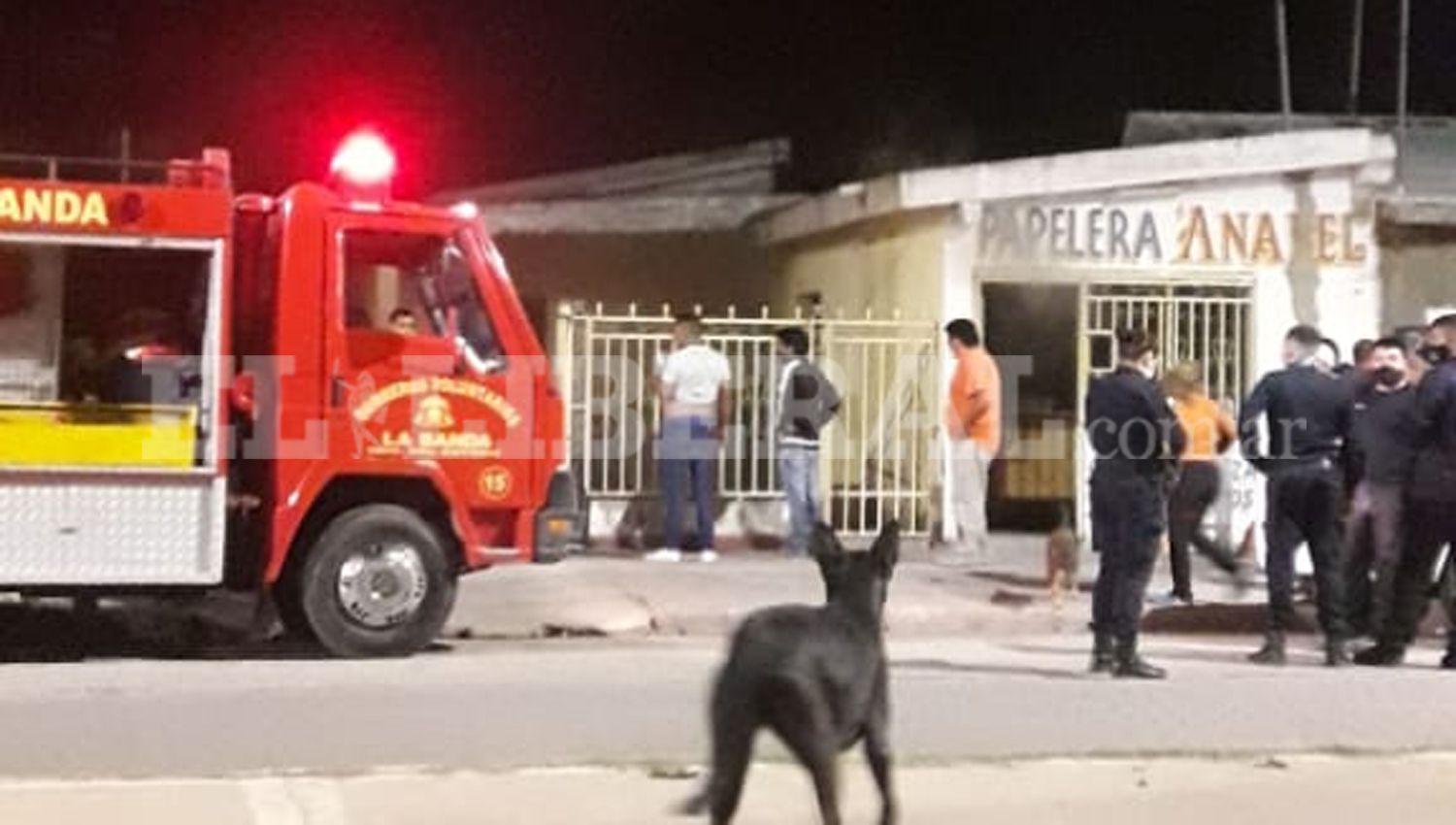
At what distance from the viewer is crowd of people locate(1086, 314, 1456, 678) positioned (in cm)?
1076

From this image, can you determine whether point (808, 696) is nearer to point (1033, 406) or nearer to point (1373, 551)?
point (1373, 551)

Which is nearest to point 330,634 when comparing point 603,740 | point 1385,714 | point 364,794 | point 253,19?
point 603,740

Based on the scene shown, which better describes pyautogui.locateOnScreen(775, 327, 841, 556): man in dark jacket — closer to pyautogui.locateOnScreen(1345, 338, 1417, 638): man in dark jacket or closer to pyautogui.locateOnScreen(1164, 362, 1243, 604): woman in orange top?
pyautogui.locateOnScreen(1164, 362, 1243, 604): woman in orange top

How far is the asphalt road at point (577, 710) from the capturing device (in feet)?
28.1

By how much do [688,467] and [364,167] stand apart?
482 cm

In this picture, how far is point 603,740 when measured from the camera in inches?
348

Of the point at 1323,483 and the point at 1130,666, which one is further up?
the point at 1323,483

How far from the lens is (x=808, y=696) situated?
6102 millimetres

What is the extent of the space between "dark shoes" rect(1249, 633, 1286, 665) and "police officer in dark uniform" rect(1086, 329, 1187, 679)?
1.05 m

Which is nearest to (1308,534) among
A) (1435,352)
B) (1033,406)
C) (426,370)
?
(1435,352)

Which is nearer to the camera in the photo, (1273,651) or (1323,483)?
(1323,483)

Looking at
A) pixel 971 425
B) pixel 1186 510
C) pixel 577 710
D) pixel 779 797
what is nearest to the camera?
pixel 779 797

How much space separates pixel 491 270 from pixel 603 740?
337cm

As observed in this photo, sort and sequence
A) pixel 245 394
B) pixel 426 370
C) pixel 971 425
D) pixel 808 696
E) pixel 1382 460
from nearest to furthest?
pixel 808 696 → pixel 245 394 → pixel 426 370 → pixel 1382 460 → pixel 971 425
